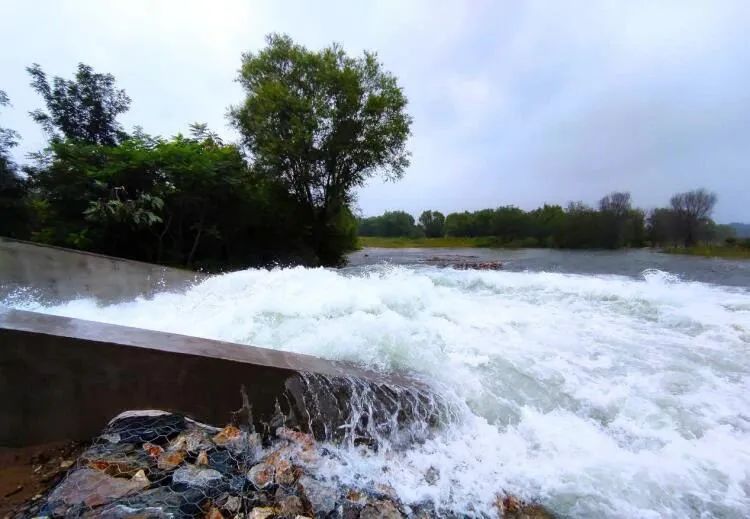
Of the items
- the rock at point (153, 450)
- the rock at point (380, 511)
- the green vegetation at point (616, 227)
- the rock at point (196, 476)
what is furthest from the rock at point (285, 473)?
the green vegetation at point (616, 227)

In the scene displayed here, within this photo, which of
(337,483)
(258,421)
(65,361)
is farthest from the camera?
(258,421)

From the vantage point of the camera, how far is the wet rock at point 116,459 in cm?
197

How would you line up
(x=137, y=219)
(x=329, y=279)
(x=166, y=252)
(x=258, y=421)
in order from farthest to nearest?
(x=166, y=252)
(x=137, y=219)
(x=329, y=279)
(x=258, y=421)

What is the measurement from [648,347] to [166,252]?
10.9m

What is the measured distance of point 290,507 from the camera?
1.89 meters

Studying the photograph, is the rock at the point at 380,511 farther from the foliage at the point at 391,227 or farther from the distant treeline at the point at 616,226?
the foliage at the point at 391,227

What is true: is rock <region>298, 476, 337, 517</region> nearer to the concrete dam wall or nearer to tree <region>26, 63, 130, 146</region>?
the concrete dam wall

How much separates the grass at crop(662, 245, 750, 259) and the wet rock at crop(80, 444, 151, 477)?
23560 mm

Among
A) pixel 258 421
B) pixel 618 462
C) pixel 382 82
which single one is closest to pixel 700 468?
pixel 618 462

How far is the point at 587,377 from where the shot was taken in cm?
360

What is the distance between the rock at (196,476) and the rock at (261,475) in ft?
0.56

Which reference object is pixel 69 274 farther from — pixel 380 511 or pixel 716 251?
pixel 716 251

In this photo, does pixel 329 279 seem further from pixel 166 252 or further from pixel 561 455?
pixel 166 252

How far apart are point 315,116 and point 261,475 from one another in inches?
576
